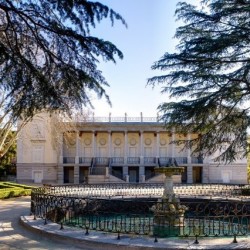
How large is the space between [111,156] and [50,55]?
132 feet

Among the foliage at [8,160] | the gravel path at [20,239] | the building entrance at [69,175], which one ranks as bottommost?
the gravel path at [20,239]

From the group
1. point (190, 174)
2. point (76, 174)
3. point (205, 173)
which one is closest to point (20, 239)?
point (76, 174)

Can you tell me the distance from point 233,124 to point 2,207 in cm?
1075

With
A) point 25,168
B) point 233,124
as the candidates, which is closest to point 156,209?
point 233,124

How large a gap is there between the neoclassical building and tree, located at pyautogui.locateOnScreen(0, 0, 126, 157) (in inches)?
1442

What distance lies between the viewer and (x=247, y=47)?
46.1ft

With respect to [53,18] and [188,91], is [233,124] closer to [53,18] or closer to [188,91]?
[188,91]

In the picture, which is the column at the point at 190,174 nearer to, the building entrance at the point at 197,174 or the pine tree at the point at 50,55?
the building entrance at the point at 197,174

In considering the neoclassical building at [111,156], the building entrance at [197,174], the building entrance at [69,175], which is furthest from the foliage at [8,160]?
the building entrance at [197,174]

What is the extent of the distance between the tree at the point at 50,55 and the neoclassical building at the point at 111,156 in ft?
120

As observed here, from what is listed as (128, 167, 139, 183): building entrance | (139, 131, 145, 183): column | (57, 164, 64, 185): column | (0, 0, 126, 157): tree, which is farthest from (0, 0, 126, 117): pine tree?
(128, 167, 139, 183): building entrance

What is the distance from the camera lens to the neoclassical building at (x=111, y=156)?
1810 inches

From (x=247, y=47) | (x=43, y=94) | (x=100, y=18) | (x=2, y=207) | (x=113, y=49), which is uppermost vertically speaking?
(x=247, y=47)

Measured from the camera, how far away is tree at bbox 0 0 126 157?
730 centimetres
